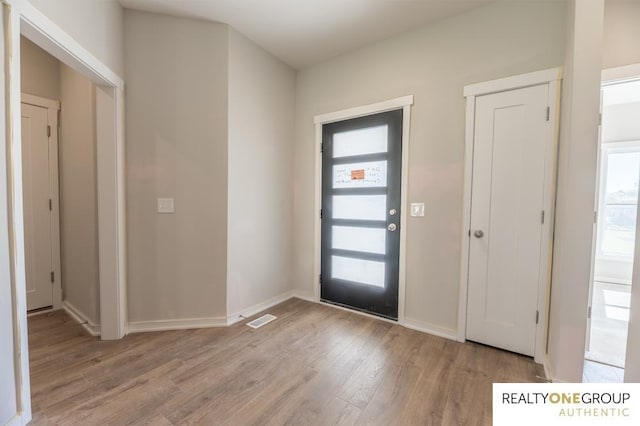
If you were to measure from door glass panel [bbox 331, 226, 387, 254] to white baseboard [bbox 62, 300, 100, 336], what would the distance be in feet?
8.12

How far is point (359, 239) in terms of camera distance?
2.93 metres

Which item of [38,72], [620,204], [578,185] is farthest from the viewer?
[620,204]

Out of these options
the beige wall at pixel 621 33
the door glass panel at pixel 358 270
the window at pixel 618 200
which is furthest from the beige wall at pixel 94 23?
the window at pixel 618 200

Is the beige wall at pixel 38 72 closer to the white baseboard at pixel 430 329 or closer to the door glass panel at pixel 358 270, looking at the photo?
the door glass panel at pixel 358 270

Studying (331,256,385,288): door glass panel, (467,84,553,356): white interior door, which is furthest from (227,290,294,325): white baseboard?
(467,84,553,356): white interior door

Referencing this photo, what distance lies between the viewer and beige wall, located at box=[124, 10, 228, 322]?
7.71ft

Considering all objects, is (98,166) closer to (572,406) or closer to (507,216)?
(507,216)

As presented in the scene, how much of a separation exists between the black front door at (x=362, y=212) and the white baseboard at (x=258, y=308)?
48 centimetres

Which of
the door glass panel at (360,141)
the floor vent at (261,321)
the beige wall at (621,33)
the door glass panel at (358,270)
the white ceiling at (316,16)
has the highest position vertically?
the white ceiling at (316,16)

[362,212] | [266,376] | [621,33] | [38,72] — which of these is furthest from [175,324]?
[621,33]

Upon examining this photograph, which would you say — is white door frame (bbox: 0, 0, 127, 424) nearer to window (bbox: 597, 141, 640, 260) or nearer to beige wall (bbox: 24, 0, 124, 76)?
beige wall (bbox: 24, 0, 124, 76)

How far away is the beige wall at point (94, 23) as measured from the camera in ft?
5.27

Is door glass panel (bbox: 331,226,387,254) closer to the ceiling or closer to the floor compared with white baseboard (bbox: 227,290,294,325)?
closer to the ceiling

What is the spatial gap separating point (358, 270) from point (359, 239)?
356 millimetres
